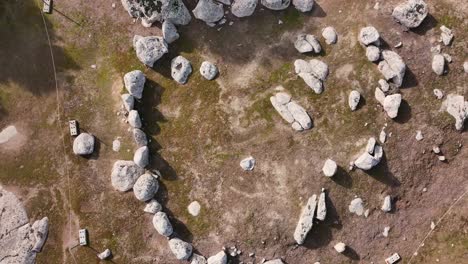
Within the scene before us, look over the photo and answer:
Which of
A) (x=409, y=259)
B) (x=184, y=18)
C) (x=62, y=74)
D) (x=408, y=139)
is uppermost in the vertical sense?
(x=184, y=18)

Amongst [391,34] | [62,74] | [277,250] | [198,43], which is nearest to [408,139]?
[391,34]

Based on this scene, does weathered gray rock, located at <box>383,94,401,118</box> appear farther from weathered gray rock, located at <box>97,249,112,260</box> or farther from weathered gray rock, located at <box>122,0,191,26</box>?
weathered gray rock, located at <box>97,249,112,260</box>

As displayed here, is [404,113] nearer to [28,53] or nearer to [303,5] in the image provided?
[303,5]

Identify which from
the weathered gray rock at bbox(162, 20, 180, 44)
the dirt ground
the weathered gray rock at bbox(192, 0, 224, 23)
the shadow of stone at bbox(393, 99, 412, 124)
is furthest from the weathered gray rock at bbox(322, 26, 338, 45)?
the weathered gray rock at bbox(162, 20, 180, 44)

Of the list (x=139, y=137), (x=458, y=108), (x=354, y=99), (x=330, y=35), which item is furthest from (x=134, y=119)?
(x=458, y=108)

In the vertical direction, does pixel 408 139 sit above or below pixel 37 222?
above

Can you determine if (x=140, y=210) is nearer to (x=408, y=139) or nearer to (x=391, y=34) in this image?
(x=408, y=139)
